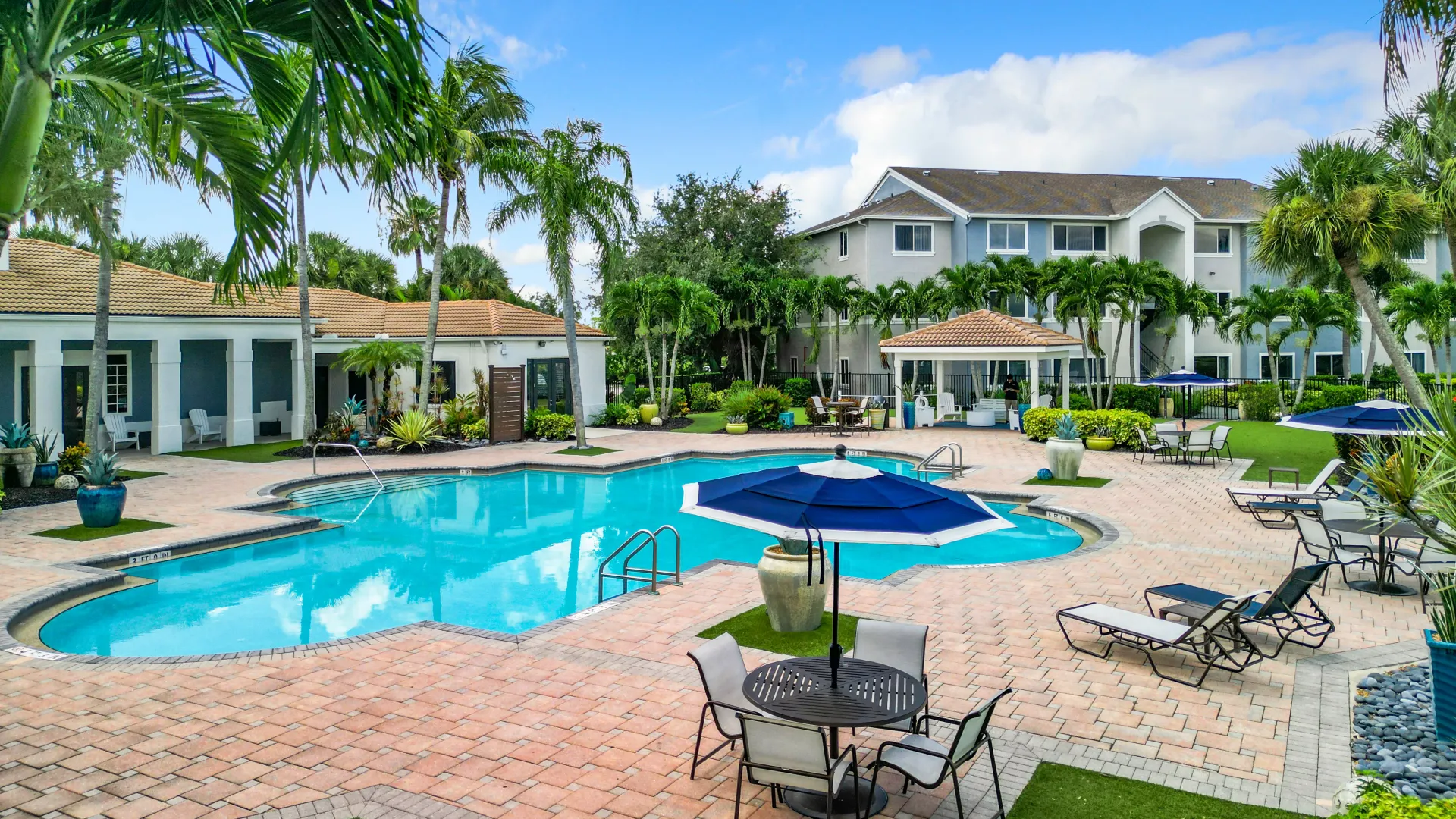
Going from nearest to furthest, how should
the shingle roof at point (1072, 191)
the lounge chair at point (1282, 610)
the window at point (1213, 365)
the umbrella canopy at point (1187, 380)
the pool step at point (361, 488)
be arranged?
the lounge chair at point (1282, 610) → the pool step at point (361, 488) → the umbrella canopy at point (1187, 380) → the shingle roof at point (1072, 191) → the window at point (1213, 365)

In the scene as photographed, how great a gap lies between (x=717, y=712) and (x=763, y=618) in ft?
11.8

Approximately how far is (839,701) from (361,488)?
1702cm

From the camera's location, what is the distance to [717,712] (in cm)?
586

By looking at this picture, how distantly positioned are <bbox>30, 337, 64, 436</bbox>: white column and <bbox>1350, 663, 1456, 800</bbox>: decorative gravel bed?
23554mm

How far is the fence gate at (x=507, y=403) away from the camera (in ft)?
90.2

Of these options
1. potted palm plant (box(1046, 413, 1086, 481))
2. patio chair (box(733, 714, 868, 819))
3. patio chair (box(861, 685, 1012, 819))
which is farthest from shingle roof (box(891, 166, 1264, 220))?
patio chair (box(733, 714, 868, 819))

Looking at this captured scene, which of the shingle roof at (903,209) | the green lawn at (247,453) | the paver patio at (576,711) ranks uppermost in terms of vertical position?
the shingle roof at (903,209)

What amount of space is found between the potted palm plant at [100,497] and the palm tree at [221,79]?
11136 mm

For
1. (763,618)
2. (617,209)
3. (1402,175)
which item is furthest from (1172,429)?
(763,618)

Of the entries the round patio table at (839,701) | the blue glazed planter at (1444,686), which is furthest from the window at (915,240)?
the round patio table at (839,701)

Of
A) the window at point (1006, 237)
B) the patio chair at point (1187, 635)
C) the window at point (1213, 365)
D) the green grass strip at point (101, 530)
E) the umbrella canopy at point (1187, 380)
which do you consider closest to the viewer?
the patio chair at point (1187, 635)

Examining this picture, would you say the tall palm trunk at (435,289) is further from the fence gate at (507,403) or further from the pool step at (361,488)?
the pool step at (361,488)

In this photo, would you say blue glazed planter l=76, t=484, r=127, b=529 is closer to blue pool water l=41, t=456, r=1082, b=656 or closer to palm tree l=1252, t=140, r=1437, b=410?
blue pool water l=41, t=456, r=1082, b=656

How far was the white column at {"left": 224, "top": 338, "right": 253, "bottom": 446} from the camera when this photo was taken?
84.5ft
